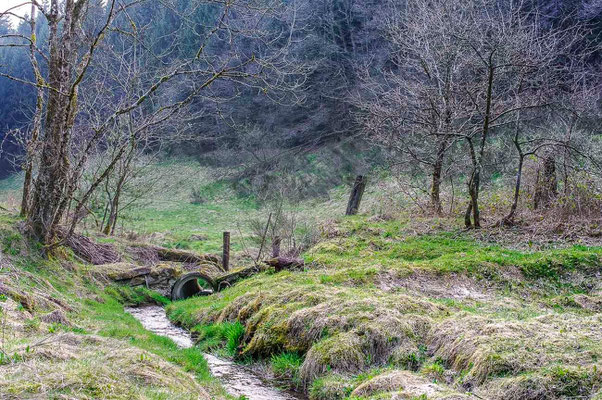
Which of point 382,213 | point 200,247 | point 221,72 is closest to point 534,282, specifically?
point 221,72

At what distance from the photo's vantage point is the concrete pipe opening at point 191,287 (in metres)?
15.0

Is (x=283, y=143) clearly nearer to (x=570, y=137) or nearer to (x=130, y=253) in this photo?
(x=130, y=253)

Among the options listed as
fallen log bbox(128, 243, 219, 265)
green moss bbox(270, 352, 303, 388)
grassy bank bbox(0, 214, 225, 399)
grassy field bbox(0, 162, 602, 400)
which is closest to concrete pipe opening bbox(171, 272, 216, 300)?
grassy field bbox(0, 162, 602, 400)

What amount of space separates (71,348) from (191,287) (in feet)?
36.5

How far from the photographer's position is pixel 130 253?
59.1 feet

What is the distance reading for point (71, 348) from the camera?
17.5 ft

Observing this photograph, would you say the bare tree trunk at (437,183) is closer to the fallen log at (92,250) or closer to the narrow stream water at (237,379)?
the narrow stream water at (237,379)

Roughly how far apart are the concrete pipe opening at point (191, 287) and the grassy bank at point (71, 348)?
2861mm

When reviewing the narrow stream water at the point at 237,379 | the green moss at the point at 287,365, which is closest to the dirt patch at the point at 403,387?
the narrow stream water at the point at 237,379

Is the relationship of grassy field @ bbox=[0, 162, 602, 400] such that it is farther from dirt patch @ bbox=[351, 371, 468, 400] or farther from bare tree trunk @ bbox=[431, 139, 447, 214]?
bare tree trunk @ bbox=[431, 139, 447, 214]

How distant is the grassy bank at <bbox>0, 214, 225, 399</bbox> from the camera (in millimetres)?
4172

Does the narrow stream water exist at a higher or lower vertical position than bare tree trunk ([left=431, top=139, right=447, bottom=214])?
lower

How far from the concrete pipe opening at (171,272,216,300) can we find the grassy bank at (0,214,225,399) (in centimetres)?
286

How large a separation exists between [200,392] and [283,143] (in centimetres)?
2963
